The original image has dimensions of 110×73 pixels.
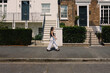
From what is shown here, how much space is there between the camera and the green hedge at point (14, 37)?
45.1ft

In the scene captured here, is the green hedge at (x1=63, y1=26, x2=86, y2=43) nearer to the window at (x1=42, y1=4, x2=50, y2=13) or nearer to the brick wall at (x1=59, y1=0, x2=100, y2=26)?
the brick wall at (x1=59, y1=0, x2=100, y2=26)

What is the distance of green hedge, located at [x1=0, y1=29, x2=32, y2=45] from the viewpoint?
45.1ft

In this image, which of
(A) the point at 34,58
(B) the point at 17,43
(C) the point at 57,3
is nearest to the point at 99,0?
A: (C) the point at 57,3

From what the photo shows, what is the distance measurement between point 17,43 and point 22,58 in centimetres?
526

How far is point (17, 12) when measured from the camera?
66.2 ft

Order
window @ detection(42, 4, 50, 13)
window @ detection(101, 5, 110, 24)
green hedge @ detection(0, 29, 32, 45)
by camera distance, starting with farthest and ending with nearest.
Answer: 1. window @ detection(101, 5, 110, 24)
2. window @ detection(42, 4, 50, 13)
3. green hedge @ detection(0, 29, 32, 45)

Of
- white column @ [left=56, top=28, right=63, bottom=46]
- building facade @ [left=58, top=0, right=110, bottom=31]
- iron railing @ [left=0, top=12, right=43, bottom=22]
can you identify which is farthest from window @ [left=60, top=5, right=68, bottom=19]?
white column @ [left=56, top=28, right=63, bottom=46]

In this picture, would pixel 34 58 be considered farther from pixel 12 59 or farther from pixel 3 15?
pixel 3 15

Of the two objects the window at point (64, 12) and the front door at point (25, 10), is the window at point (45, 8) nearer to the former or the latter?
the window at point (64, 12)

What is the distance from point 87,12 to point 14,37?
1145cm


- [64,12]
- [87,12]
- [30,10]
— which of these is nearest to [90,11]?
[87,12]

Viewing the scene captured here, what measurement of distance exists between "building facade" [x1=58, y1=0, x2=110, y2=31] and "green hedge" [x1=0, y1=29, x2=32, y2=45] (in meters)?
8.01

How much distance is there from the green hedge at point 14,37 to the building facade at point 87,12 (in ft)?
26.3

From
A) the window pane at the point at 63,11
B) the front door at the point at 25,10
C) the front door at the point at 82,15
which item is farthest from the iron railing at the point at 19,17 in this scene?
the front door at the point at 82,15
